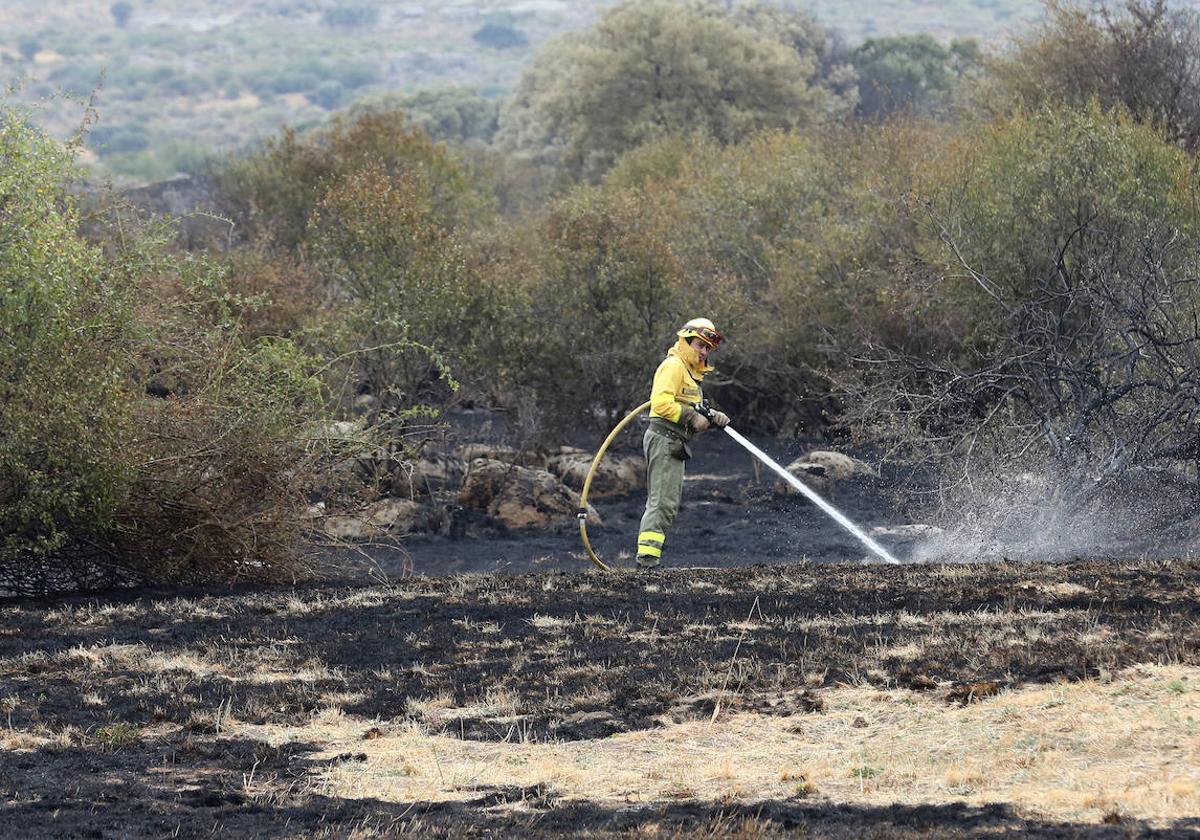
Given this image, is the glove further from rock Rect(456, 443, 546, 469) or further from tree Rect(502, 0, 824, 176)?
tree Rect(502, 0, 824, 176)

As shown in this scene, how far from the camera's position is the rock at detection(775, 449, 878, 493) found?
21.1 metres

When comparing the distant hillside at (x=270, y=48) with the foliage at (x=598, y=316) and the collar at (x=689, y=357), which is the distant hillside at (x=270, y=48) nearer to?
the foliage at (x=598, y=316)

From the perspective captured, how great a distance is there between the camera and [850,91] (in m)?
65.8

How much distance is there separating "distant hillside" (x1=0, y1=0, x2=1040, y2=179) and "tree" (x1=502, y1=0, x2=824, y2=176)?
70284 millimetres

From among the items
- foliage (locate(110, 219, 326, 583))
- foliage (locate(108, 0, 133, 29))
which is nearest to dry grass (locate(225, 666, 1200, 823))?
foliage (locate(110, 219, 326, 583))

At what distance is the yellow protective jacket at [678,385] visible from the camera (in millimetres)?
13531

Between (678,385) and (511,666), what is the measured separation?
14.2 feet

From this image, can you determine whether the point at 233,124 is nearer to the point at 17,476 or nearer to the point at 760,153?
the point at 760,153

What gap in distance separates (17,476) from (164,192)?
3693 centimetres

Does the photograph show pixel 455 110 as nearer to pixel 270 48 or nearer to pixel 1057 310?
pixel 1057 310

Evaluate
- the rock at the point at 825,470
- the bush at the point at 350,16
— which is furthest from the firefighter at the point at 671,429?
the bush at the point at 350,16

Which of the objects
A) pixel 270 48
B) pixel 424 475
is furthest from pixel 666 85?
pixel 270 48

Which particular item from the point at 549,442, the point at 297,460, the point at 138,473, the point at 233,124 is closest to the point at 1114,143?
the point at 549,442

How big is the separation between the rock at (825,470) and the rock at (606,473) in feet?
6.65
